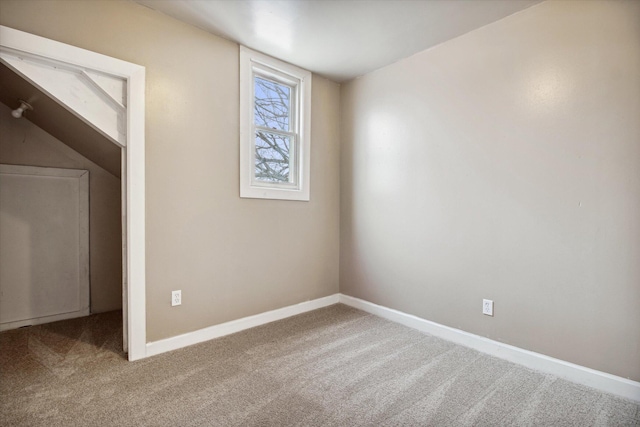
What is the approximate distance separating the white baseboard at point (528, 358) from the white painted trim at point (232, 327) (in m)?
0.76

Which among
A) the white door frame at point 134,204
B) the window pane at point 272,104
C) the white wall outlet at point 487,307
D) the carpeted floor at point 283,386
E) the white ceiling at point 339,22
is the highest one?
the white ceiling at point 339,22

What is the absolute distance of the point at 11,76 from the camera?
218cm

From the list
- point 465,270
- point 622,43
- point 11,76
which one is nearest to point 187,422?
point 465,270

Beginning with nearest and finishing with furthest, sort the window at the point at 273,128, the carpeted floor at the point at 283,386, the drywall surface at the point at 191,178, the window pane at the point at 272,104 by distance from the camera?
the carpeted floor at the point at 283,386
the drywall surface at the point at 191,178
the window at the point at 273,128
the window pane at the point at 272,104

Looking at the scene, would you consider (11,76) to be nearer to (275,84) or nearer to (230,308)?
(275,84)

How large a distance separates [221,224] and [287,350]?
1158mm

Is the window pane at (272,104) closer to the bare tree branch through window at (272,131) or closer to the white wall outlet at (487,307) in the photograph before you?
the bare tree branch through window at (272,131)

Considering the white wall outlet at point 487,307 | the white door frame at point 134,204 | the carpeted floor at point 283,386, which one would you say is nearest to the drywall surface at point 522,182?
the white wall outlet at point 487,307

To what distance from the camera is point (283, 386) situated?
6.45ft

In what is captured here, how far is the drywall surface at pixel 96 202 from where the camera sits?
2900 millimetres

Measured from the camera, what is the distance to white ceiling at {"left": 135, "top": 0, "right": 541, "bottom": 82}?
2.23m

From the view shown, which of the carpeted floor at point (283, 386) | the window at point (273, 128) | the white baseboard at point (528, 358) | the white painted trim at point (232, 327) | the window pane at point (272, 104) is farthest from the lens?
the window pane at point (272, 104)

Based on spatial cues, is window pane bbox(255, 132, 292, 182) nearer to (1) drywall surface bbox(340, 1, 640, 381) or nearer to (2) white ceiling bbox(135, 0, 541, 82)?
(2) white ceiling bbox(135, 0, 541, 82)

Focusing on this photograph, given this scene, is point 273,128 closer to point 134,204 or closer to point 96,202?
point 134,204
